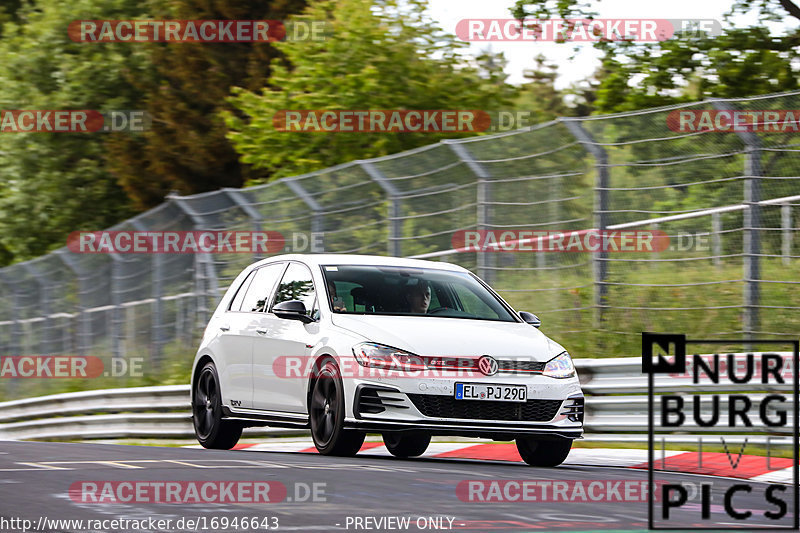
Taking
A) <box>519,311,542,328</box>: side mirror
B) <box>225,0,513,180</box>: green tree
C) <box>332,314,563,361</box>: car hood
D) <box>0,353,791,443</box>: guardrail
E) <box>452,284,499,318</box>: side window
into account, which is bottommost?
<box>0,353,791,443</box>: guardrail

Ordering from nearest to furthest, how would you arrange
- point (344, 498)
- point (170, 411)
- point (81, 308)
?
point (344, 498)
point (170, 411)
point (81, 308)

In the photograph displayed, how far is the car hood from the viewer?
10219 mm

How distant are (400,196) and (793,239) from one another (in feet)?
16.9

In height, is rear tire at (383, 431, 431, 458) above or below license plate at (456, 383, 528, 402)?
below

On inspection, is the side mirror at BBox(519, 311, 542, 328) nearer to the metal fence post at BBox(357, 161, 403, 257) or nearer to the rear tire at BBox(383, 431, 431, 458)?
the rear tire at BBox(383, 431, 431, 458)

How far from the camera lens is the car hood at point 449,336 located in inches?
402

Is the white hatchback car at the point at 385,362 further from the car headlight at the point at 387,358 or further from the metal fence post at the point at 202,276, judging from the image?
the metal fence post at the point at 202,276

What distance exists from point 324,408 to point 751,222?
4.05m

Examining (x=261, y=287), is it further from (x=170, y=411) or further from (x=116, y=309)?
(x=116, y=309)

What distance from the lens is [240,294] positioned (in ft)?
42.3

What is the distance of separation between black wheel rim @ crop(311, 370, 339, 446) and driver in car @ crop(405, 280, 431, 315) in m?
1.05

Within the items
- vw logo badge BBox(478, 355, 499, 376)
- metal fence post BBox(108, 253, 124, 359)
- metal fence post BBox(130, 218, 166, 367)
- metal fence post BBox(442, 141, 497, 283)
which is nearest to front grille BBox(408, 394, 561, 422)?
vw logo badge BBox(478, 355, 499, 376)

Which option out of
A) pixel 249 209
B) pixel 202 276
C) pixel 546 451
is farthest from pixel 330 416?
pixel 202 276

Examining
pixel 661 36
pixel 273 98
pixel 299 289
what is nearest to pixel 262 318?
pixel 299 289
